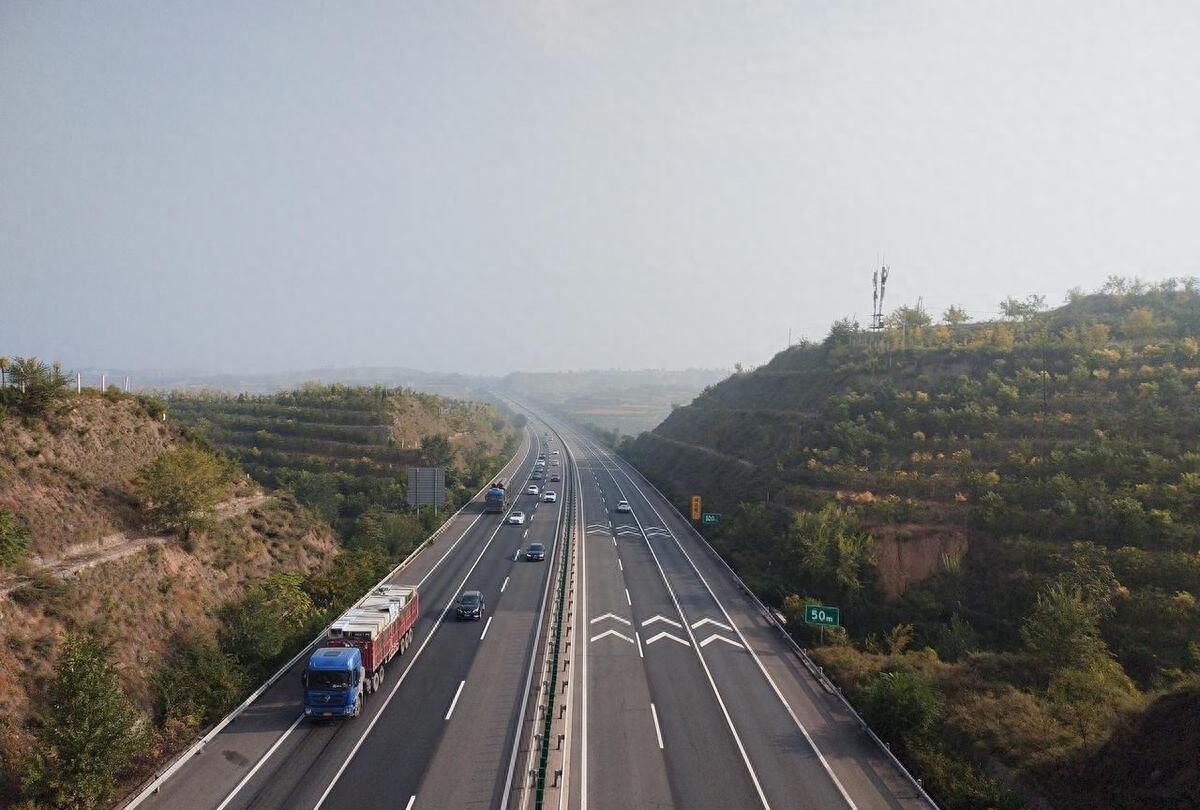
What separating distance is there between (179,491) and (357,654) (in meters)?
14.6

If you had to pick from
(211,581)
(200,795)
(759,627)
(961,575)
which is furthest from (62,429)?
(961,575)

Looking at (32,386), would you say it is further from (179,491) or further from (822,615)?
(822,615)

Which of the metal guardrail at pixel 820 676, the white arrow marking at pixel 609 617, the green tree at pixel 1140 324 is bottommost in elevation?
the white arrow marking at pixel 609 617

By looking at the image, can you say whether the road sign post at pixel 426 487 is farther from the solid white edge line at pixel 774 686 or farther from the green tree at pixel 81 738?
the green tree at pixel 81 738

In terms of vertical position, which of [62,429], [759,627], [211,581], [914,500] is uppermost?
[62,429]

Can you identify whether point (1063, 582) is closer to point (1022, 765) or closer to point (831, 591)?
point (831, 591)

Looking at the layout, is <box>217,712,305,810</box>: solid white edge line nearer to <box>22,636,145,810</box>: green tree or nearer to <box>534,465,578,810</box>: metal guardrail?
<box>22,636,145,810</box>: green tree

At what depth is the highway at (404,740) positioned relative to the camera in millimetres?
17594

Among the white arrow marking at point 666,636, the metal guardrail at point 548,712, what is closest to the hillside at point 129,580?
the metal guardrail at point 548,712

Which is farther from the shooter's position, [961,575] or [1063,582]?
[961,575]

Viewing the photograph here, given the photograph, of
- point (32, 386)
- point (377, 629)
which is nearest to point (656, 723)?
point (377, 629)

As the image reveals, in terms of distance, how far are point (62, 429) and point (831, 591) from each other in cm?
4009

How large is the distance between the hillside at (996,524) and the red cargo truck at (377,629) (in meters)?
17.7

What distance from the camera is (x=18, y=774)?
54.0ft
